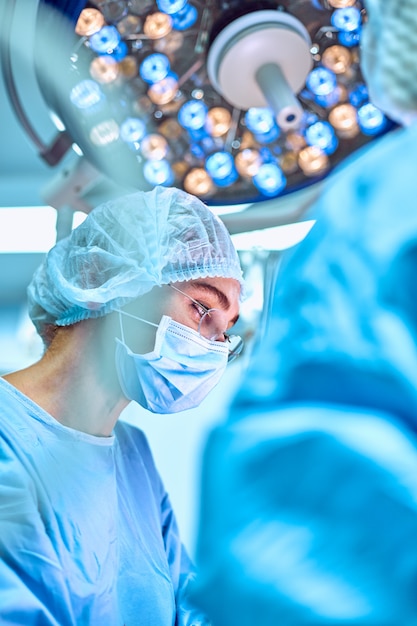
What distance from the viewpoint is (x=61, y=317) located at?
1502mm

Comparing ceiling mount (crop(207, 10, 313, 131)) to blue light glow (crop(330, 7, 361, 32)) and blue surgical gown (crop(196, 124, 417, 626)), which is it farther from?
blue surgical gown (crop(196, 124, 417, 626))

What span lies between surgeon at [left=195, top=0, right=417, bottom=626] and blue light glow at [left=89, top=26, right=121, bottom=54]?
1068mm

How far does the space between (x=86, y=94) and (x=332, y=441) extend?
1.24 metres

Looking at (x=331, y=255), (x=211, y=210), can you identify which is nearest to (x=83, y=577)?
(x=211, y=210)

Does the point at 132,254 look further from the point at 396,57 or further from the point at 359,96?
the point at 396,57

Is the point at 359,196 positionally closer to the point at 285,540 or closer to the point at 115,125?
the point at 285,540

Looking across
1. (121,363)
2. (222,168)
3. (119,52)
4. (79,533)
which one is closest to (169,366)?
(121,363)

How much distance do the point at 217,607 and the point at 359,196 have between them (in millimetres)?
321

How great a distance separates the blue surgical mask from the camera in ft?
4.72

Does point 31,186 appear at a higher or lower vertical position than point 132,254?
lower

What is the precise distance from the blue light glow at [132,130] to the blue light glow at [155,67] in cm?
10

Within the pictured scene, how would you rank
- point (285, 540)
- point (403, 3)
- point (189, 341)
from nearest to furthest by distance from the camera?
point (285, 540)
point (403, 3)
point (189, 341)

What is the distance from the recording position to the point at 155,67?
1.48 metres

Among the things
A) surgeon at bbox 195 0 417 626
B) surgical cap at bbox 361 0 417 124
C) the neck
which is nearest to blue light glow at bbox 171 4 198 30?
the neck
